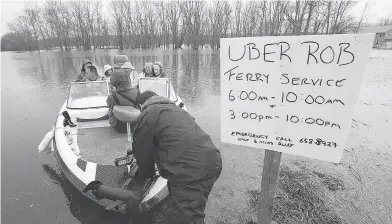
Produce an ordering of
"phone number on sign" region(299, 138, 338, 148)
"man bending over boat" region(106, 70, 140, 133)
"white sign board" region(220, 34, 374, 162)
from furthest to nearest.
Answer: "man bending over boat" region(106, 70, 140, 133), "phone number on sign" region(299, 138, 338, 148), "white sign board" region(220, 34, 374, 162)

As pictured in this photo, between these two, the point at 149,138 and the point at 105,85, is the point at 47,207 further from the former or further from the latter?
the point at 105,85

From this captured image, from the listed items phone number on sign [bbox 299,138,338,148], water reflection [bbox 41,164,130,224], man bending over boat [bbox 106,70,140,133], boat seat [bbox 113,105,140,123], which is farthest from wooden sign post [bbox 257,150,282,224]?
man bending over boat [bbox 106,70,140,133]

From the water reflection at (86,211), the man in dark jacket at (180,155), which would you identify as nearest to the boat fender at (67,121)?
the water reflection at (86,211)

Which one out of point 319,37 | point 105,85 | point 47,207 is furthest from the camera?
point 105,85

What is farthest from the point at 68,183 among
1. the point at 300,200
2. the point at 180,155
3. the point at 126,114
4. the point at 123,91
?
the point at 300,200

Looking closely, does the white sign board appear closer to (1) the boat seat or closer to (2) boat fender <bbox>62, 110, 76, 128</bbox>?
(1) the boat seat

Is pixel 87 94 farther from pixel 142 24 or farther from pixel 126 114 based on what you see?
pixel 142 24

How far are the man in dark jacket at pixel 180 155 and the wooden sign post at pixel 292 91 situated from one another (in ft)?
1.00

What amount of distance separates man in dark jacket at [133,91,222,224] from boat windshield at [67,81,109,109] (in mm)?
4191

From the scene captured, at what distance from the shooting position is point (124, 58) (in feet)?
A: 29.0

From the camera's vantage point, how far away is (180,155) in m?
2.01

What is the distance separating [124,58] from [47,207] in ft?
20.8

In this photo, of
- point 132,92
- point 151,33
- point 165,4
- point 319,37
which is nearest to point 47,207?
point 132,92

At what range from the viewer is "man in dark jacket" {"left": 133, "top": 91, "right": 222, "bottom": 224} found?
6.60ft
